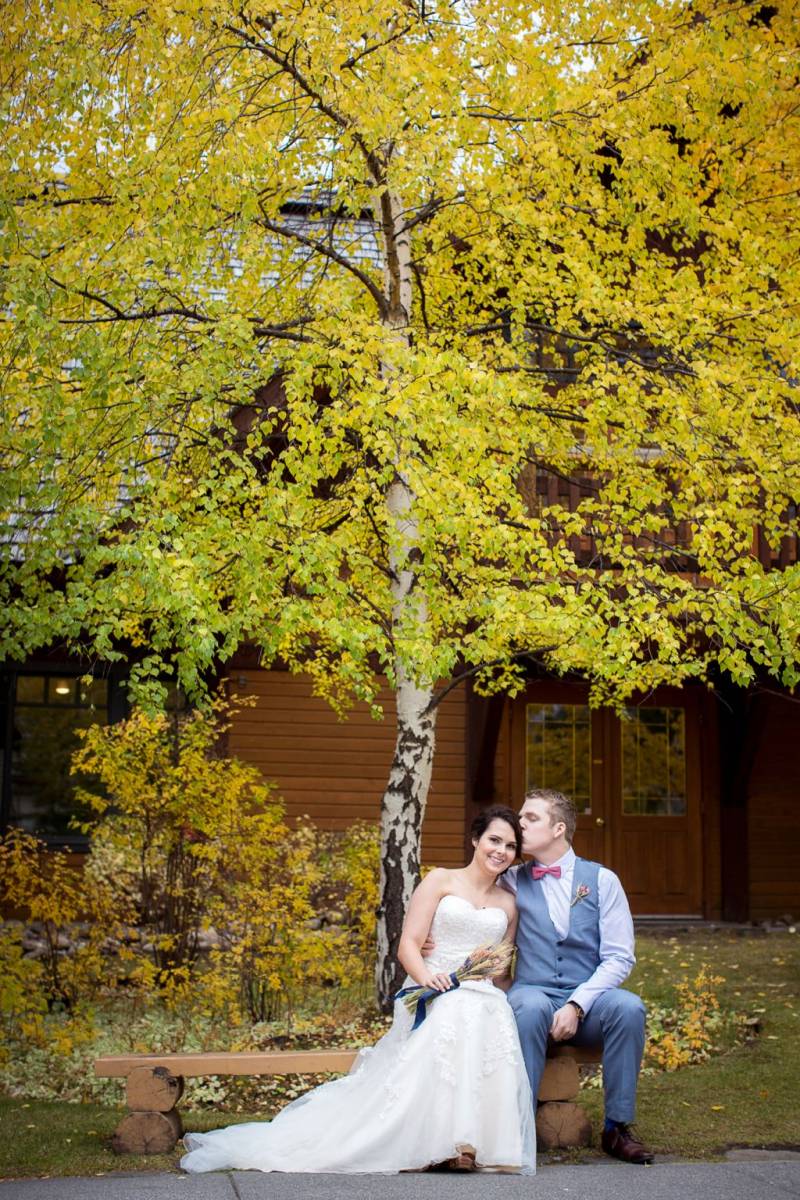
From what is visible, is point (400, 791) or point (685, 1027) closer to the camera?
point (400, 791)

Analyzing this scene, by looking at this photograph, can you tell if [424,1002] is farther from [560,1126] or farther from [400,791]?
[400,791]

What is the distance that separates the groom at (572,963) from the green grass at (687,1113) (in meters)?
0.42

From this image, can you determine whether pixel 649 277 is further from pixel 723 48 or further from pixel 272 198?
pixel 272 198

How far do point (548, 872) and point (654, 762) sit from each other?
9.01 m

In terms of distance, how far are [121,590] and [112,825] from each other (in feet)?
10.6

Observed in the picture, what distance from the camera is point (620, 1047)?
4906 mm

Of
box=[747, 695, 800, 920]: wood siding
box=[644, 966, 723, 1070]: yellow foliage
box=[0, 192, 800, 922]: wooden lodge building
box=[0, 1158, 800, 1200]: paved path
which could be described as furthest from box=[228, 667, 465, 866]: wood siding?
box=[0, 1158, 800, 1200]: paved path

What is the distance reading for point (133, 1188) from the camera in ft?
14.5

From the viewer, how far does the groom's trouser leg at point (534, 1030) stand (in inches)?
194

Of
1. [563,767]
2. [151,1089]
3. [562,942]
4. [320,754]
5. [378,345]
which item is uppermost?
[378,345]

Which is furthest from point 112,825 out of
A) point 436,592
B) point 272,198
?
point 272,198

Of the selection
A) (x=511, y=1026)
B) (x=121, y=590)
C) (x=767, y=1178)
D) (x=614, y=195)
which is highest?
(x=614, y=195)

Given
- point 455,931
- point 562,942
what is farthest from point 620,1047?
point 455,931

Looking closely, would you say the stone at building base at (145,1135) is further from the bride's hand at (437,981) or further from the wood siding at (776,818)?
the wood siding at (776,818)
